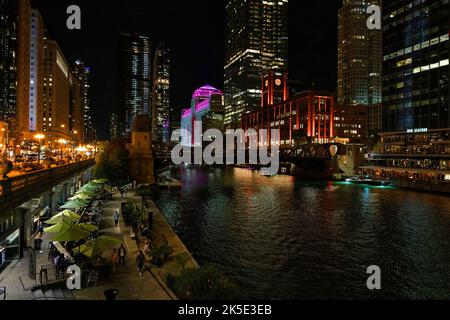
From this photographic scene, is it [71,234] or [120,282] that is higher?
[71,234]

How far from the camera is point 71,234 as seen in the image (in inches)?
836

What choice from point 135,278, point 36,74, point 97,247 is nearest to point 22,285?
point 97,247

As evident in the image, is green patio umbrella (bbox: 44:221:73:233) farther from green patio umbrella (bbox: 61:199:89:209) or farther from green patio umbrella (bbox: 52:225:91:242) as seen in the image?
green patio umbrella (bbox: 61:199:89:209)

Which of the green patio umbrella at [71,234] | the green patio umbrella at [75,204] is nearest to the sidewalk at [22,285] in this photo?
the green patio umbrella at [71,234]

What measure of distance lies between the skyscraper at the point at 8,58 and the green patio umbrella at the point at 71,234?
4951 inches

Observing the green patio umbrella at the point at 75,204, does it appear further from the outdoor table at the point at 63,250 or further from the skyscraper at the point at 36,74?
the skyscraper at the point at 36,74

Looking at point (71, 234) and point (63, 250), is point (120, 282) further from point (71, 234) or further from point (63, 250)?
point (63, 250)

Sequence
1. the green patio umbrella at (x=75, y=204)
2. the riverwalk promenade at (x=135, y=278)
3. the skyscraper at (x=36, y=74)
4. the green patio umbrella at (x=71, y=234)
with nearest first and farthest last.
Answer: the riverwalk promenade at (x=135, y=278)
the green patio umbrella at (x=71, y=234)
the green patio umbrella at (x=75, y=204)
the skyscraper at (x=36, y=74)

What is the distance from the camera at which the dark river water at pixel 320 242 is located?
25.7m

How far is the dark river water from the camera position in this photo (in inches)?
1013

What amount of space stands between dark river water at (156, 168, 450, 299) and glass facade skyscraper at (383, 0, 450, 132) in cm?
3869

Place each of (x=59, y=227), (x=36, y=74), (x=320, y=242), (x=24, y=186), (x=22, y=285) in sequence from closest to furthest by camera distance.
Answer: (x=22, y=285)
(x=59, y=227)
(x=24, y=186)
(x=320, y=242)
(x=36, y=74)

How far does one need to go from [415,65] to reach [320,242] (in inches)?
3438
